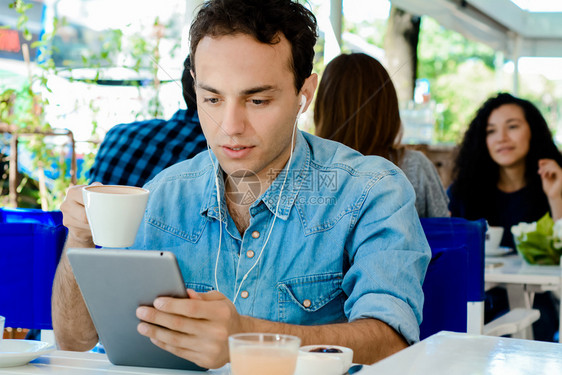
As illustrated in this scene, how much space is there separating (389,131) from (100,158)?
1.17 metres

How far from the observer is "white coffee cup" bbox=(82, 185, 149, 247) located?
45.6 inches

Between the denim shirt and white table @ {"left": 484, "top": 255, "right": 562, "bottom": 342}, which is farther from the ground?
the denim shirt

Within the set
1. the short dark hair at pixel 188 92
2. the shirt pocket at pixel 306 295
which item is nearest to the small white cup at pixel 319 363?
the shirt pocket at pixel 306 295

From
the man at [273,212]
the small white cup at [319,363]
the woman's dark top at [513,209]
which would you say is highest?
the man at [273,212]

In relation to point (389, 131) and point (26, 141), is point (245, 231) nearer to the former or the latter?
point (389, 131)

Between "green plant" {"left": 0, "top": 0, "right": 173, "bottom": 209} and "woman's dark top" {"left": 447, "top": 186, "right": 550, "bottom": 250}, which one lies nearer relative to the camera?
"woman's dark top" {"left": 447, "top": 186, "right": 550, "bottom": 250}

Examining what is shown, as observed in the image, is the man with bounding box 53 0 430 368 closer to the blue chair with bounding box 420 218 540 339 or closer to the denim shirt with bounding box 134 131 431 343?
the denim shirt with bounding box 134 131 431 343

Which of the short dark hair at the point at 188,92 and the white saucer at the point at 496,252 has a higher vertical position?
the short dark hair at the point at 188,92

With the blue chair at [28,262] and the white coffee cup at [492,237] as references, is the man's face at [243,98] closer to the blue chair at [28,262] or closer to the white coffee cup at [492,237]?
the blue chair at [28,262]

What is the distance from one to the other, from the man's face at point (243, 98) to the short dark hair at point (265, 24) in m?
0.02

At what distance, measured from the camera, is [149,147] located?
107 inches

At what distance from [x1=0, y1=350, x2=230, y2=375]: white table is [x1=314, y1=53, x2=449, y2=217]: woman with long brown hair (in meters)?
1.68

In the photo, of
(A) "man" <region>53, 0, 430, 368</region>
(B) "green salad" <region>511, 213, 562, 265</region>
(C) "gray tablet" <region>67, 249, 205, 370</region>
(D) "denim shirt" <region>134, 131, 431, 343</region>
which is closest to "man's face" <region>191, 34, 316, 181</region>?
(A) "man" <region>53, 0, 430, 368</region>

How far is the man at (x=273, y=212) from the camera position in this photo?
1437 millimetres
